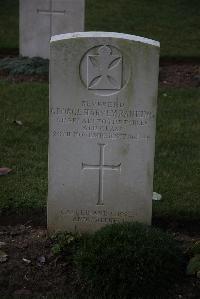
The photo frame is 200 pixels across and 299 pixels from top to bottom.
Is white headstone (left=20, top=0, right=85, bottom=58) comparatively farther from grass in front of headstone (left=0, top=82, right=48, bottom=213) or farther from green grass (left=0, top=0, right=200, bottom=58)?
grass in front of headstone (left=0, top=82, right=48, bottom=213)

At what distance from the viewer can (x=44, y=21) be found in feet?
35.0

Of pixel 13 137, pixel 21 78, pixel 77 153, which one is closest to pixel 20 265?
pixel 77 153

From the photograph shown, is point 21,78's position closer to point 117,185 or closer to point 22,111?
point 22,111

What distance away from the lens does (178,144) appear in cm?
720

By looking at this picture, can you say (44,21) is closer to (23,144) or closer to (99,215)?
(23,144)

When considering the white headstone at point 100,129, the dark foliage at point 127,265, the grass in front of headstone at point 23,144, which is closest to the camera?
the dark foliage at point 127,265

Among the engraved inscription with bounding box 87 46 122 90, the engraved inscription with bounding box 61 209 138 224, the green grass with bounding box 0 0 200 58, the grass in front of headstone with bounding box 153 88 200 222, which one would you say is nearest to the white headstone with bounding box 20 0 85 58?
the green grass with bounding box 0 0 200 58

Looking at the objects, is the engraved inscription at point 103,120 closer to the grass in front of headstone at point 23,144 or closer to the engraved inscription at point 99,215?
the engraved inscription at point 99,215

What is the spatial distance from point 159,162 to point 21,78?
12.9 ft

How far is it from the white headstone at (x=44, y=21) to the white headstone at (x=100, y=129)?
583cm

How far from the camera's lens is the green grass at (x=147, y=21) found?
12432 mm

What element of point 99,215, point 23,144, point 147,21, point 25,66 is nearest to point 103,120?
point 99,215

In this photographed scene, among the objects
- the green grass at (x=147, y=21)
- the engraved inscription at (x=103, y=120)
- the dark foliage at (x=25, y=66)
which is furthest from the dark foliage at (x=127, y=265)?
the green grass at (x=147, y=21)

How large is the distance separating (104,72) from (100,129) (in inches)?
15.8
